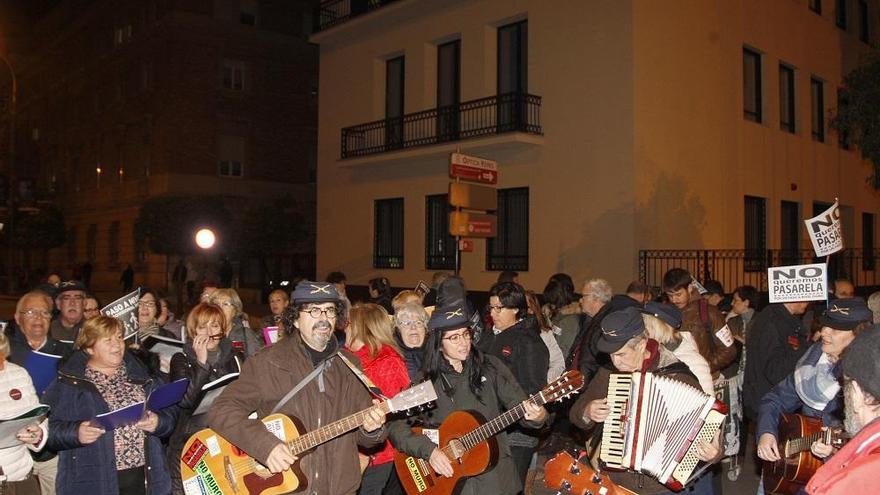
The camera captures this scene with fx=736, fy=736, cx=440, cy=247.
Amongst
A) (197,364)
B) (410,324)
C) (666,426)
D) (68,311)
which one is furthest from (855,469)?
(68,311)

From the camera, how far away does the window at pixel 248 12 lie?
1481 inches

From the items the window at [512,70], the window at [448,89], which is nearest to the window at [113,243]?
the window at [448,89]

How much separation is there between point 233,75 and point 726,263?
27.2m

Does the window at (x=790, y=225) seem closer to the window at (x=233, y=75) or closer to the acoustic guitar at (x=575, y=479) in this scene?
the acoustic guitar at (x=575, y=479)

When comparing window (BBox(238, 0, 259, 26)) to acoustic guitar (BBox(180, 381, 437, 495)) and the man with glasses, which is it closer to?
the man with glasses

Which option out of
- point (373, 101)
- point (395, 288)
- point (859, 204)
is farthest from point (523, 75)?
point (859, 204)

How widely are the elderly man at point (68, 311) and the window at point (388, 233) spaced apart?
15.1 m

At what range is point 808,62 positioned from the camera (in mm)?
22844

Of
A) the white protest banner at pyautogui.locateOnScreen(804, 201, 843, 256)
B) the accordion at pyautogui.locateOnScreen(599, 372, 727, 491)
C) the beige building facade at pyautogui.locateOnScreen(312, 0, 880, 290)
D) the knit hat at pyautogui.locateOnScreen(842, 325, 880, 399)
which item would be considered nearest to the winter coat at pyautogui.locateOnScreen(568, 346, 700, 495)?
the accordion at pyautogui.locateOnScreen(599, 372, 727, 491)

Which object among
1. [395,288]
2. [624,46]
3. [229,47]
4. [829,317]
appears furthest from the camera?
[229,47]

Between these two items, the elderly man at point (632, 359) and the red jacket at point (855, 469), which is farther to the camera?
the elderly man at point (632, 359)

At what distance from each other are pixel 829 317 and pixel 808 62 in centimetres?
2097

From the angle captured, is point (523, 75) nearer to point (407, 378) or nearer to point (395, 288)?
point (395, 288)

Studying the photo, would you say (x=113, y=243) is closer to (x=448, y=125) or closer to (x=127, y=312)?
(x=448, y=125)
